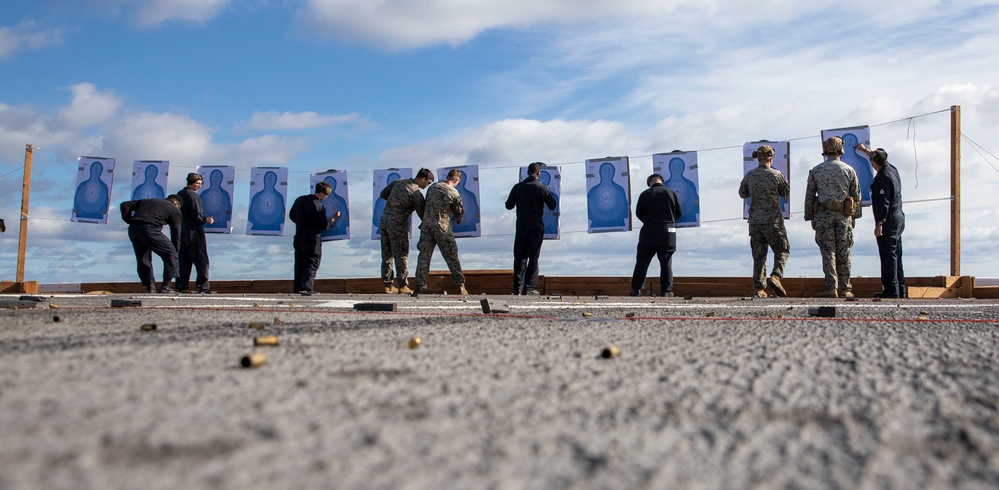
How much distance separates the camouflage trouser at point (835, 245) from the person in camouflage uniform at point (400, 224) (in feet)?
17.0

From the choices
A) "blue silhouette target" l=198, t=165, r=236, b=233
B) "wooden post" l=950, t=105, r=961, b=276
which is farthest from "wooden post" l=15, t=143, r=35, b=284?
"wooden post" l=950, t=105, r=961, b=276

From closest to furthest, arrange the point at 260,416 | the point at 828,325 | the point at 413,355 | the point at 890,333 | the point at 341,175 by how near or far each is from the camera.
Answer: the point at 260,416 < the point at 413,355 < the point at 890,333 < the point at 828,325 < the point at 341,175

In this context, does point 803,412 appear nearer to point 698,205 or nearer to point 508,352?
point 508,352

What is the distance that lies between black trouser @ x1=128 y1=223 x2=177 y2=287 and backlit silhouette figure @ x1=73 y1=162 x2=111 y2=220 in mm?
6044

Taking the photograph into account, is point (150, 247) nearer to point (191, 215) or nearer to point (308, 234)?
point (191, 215)

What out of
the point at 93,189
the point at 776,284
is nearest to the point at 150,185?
the point at 93,189

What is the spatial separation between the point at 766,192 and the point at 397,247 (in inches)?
195

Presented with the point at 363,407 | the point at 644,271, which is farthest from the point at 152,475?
the point at 644,271

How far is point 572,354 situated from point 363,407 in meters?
0.90

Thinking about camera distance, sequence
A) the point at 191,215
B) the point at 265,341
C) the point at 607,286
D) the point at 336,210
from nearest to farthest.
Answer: the point at 265,341
the point at 191,215
the point at 607,286
the point at 336,210

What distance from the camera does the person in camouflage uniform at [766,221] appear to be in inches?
369

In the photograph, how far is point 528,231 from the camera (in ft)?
34.8

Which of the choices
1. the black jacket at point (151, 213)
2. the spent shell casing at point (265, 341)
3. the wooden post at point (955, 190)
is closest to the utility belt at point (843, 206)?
the wooden post at point (955, 190)

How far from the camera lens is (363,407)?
1.39 metres
